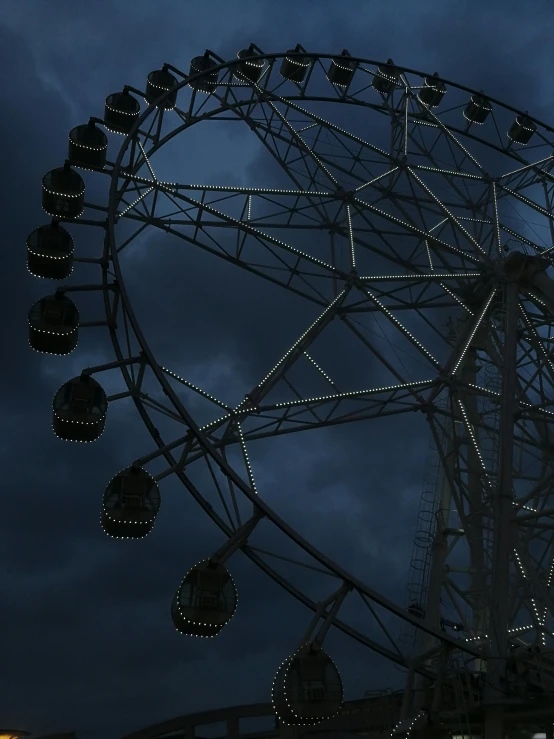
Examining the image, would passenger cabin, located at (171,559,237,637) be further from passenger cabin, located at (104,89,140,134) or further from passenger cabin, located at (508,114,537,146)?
passenger cabin, located at (508,114,537,146)

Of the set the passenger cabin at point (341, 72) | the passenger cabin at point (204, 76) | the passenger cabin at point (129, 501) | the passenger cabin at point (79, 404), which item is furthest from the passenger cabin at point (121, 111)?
the passenger cabin at point (129, 501)

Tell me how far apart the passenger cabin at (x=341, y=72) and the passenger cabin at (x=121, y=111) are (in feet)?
15.6

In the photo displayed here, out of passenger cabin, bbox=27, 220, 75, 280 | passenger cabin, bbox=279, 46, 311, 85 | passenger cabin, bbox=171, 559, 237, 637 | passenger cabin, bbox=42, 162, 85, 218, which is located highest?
passenger cabin, bbox=279, 46, 311, 85

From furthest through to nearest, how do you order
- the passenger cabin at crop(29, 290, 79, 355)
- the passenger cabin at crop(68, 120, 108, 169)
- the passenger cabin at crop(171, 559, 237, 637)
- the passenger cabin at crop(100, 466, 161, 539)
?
the passenger cabin at crop(68, 120, 108, 169) → the passenger cabin at crop(29, 290, 79, 355) → the passenger cabin at crop(100, 466, 161, 539) → the passenger cabin at crop(171, 559, 237, 637)

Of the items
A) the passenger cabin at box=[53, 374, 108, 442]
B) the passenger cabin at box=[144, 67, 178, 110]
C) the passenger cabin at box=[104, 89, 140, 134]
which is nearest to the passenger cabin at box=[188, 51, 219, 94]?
the passenger cabin at box=[144, 67, 178, 110]

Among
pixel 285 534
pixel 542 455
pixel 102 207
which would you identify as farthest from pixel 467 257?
pixel 285 534

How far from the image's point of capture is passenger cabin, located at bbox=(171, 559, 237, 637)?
1299 centimetres

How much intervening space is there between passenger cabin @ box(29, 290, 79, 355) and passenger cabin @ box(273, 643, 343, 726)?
7034 mm

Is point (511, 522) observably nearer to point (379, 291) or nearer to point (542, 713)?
point (542, 713)

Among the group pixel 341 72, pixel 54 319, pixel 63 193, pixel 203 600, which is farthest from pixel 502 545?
pixel 341 72

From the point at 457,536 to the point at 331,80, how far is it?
33.3 feet

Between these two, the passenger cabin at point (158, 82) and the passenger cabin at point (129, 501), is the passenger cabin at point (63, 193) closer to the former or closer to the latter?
the passenger cabin at point (158, 82)

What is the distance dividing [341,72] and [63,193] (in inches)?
304

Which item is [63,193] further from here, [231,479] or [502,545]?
[502,545]
